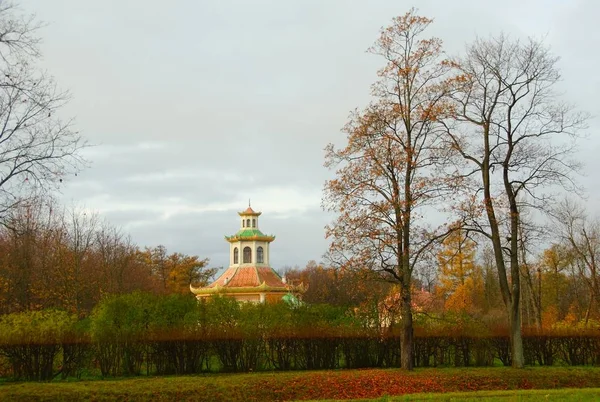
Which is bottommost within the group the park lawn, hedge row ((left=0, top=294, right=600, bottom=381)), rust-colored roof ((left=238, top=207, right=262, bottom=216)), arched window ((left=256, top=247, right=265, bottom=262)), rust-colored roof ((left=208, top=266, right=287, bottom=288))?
the park lawn

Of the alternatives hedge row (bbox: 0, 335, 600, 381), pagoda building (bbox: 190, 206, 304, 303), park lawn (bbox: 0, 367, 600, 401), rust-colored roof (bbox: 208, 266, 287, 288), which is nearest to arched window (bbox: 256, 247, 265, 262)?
pagoda building (bbox: 190, 206, 304, 303)

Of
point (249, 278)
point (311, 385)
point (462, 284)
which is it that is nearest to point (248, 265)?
point (249, 278)

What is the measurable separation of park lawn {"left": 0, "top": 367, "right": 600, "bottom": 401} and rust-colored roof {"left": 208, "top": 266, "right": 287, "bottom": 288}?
27360mm

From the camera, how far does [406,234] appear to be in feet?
63.3

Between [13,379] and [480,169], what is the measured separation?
17314mm

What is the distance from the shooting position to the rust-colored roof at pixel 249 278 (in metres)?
46.2

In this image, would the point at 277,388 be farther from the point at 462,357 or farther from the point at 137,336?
the point at 462,357

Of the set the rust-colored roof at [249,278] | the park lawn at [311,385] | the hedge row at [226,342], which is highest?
the rust-colored roof at [249,278]

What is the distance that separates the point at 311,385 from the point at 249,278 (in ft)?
100

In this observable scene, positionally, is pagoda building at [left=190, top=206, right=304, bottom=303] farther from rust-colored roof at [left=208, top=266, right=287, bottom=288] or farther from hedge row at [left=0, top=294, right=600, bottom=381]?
hedge row at [left=0, top=294, right=600, bottom=381]

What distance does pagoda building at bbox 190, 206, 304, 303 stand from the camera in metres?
45.7

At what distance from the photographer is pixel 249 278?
4703 centimetres

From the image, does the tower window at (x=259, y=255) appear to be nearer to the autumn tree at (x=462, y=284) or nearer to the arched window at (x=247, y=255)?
the arched window at (x=247, y=255)

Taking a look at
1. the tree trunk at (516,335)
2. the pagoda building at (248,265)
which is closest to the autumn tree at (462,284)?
the pagoda building at (248,265)
